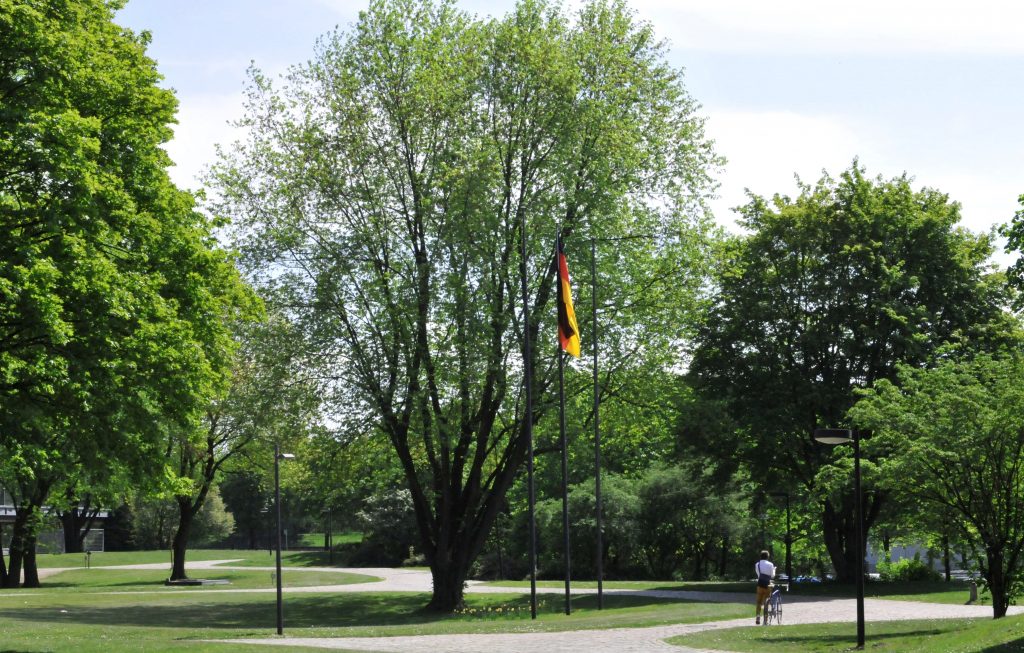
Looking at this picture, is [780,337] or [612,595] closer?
[612,595]

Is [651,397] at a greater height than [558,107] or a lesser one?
lesser

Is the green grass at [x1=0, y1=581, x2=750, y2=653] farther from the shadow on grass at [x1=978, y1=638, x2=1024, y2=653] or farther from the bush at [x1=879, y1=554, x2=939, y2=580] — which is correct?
the bush at [x1=879, y1=554, x2=939, y2=580]

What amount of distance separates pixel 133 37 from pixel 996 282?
1296 inches

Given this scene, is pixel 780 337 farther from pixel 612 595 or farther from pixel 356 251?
pixel 356 251

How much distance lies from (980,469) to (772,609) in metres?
6.34

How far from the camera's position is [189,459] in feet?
171

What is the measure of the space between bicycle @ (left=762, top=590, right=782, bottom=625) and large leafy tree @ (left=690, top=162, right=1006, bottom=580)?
551 inches

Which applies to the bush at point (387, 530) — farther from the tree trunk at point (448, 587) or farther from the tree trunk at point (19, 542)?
the tree trunk at point (448, 587)

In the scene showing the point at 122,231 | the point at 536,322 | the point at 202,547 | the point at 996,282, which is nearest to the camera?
the point at 122,231

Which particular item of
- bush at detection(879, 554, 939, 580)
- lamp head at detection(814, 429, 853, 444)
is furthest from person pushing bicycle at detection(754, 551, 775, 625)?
bush at detection(879, 554, 939, 580)

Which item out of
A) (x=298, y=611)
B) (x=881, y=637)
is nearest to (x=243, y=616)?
(x=298, y=611)

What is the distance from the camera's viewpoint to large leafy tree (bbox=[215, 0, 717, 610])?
3453 centimetres

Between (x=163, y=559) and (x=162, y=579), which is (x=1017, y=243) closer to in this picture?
(x=162, y=579)

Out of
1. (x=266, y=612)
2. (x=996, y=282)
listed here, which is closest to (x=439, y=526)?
(x=266, y=612)
